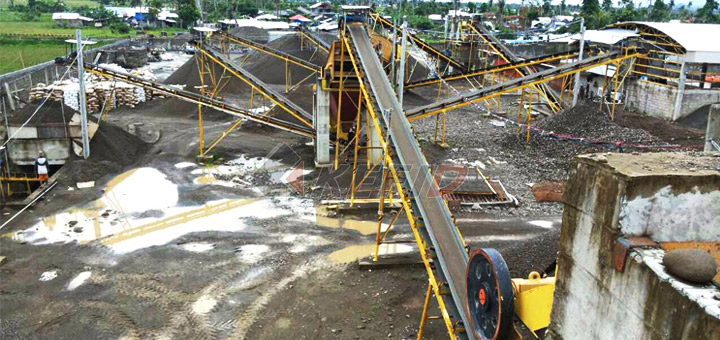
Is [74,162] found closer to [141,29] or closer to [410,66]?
[410,66]

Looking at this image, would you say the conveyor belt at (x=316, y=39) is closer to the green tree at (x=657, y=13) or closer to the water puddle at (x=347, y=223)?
the water puddle at (x=347, y=223)

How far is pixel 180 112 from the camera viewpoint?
98.1 ft

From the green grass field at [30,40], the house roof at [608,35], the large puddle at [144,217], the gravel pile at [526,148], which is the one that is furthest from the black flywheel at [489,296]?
the green grass field at [30,40]

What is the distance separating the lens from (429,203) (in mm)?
10891

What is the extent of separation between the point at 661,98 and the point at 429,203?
61.9 ft

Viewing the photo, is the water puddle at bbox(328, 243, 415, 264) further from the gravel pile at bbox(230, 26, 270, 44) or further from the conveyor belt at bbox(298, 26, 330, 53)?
the gravel pile at bbox(230, 26, 270, 44)

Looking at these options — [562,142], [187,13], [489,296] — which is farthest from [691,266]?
[187,13]

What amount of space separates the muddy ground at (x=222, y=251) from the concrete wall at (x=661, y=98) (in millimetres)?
3826

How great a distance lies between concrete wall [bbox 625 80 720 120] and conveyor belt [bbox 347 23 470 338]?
593 inches

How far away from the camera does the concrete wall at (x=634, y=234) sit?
4270 millimetres

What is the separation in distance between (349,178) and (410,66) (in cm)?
Result: 2392

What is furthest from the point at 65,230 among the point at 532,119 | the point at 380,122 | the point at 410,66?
the point at 410,66

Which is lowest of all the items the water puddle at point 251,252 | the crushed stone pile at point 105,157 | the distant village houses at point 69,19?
the water puddle at point 251,252

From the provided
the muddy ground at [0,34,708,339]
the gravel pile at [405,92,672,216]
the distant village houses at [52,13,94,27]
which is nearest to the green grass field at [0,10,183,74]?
the distant village houses at [52,13,94,27]
